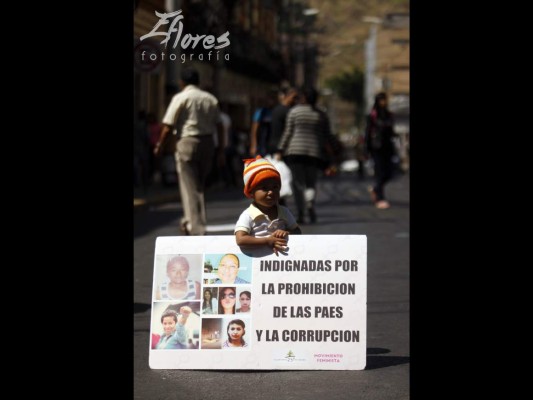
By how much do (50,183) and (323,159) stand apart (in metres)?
11.4

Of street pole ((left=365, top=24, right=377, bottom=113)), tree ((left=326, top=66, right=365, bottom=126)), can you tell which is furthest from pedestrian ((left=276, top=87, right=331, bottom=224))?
tree ((left=326, top=66, right=365, bottom=126))

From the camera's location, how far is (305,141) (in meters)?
16.1

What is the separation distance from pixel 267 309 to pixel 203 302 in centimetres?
30

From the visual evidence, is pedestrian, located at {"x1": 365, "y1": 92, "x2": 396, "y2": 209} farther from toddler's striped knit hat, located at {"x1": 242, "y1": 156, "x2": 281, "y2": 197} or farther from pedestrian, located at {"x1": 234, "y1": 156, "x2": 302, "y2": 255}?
toddler's striped knit hat, located at {"x1": 242, "y1": 156, "x2": 281, "y2": 197}

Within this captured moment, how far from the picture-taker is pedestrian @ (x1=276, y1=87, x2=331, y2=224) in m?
16.0

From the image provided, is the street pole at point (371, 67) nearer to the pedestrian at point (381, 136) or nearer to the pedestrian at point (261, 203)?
the pedestrian at point (381, 136)

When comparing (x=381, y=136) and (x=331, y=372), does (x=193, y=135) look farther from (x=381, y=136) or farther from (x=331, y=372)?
(x=381, y=136)

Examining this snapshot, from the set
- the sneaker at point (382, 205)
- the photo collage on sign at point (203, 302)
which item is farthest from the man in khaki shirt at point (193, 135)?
the sneaker at point (382, 205)

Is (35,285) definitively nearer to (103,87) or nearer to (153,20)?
(103,87)

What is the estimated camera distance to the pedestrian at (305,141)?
52.6ft

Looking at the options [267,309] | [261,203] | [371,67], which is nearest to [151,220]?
[261,203]

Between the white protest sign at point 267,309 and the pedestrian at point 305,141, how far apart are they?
991 centimetres
